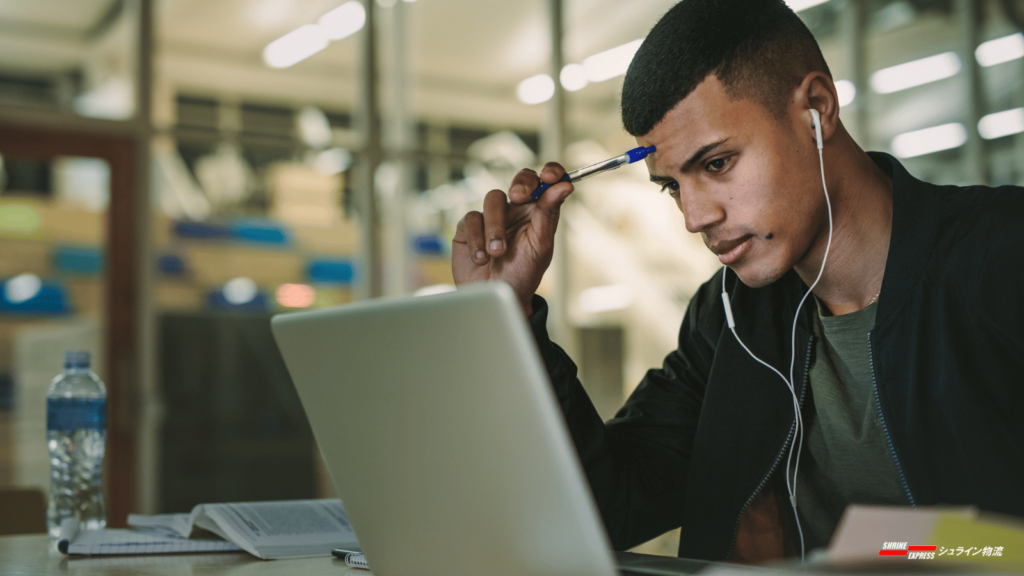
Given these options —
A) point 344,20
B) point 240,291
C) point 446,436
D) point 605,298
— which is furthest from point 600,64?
point 446,436

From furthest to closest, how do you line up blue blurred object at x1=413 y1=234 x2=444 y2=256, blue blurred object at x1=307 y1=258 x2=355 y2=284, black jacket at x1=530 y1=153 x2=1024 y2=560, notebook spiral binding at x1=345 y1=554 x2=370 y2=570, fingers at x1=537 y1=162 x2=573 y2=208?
blue blurred object at x1=413 y1=234 x2=444 y2=256 < blue blurred object at x1=307 y1=258 x2=355 y2=284 < fingers at x1=537 y1=162 x2=573 y2=208 < black jacket at x1=530 y1=153 x2=1024 y2=560 < notebook spiral binding at x1=345 y1=554 x2=370 y2=570

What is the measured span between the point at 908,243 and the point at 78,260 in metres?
3.49

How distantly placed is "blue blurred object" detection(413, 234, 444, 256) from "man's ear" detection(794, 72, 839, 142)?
348cm

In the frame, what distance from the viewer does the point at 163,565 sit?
43.9 inches

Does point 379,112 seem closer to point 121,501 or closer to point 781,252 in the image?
point 121,501

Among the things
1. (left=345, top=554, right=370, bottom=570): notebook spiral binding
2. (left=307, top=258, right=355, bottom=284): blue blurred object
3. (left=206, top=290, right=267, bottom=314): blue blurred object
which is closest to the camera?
(left=345, top=554, right=370, bottom=570): notebook spiral binding

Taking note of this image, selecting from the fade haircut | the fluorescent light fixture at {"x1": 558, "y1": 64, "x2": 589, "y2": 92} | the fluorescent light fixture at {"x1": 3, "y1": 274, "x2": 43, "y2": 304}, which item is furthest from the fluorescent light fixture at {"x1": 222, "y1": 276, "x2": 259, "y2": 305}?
the fade haircut

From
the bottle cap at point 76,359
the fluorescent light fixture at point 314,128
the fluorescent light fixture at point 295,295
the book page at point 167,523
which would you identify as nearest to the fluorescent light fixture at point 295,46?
the fluorescent light fixture at point 314,128

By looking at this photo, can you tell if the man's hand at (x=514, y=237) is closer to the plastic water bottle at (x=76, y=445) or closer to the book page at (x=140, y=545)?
the book page at (x=140, y=545)

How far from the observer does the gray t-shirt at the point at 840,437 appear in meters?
1.28

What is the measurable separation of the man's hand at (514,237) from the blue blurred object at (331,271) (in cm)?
315

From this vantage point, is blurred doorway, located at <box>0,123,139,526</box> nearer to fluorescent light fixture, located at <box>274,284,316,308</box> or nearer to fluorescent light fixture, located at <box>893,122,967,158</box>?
fluorescent light fixture, located at <box>274,284,316,308</box>

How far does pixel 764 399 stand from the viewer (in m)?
1.39

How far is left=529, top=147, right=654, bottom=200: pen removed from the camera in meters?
1.30
